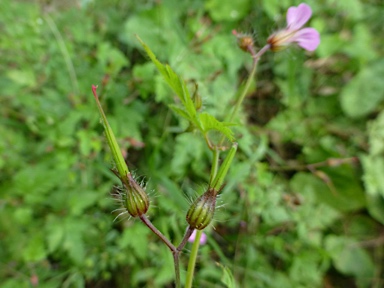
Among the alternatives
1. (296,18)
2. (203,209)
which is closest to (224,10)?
(296,18)

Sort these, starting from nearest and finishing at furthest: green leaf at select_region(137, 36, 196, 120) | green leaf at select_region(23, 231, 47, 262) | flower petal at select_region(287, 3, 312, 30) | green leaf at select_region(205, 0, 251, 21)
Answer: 1. green leaf at select_region(137, 36, 196, 120)
2. flower petal at select_region(287, 3, 312, 30)
3. green leaf at select_region(23, 231, 47, 262)
4. green leaf at select_region(205, 0, 251, 21)

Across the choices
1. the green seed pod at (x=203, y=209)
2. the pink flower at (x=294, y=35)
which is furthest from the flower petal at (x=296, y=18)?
the green seed pod at (x=203, y=209)

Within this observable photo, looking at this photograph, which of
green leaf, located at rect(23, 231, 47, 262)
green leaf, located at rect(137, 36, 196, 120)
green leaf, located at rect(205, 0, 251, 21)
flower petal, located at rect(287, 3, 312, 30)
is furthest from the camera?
green leaf, located at rect(205, 0, 251, 21)

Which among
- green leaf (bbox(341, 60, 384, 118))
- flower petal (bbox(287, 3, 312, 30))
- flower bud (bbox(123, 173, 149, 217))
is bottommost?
green leaf (bbox(341, 60, 384, 118))

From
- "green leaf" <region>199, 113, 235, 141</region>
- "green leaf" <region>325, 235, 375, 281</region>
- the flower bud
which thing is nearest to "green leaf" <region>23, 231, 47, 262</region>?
the flower bud

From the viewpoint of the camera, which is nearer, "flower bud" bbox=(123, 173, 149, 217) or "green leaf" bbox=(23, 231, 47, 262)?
"flower bud" bbox=(123, 173, 149, 217)

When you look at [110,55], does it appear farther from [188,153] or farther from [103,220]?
[103,220]

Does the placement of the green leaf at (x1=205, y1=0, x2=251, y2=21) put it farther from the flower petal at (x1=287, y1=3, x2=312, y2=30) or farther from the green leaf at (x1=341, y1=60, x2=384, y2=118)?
the flower petal at (x1=287, y1=3, x2=312, y2=30)

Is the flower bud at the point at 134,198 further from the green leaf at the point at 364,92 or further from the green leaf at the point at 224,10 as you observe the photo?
the green leaf at the point at 364,92
